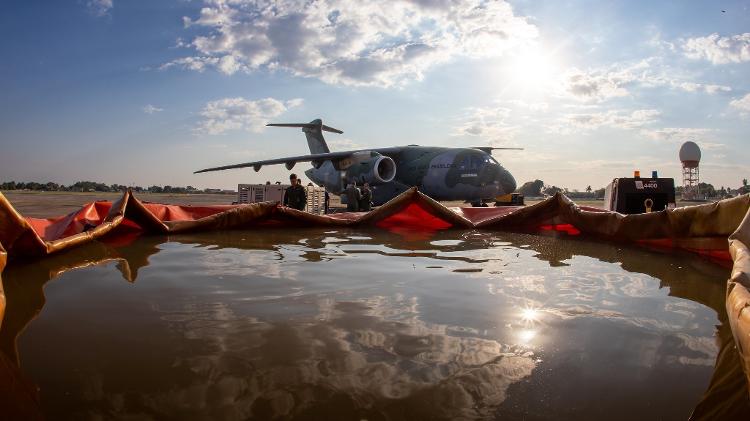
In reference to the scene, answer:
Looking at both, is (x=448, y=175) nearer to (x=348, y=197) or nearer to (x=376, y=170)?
(x=376, y=170)

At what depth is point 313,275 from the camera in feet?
9.09

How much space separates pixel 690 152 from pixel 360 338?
48.6 metres

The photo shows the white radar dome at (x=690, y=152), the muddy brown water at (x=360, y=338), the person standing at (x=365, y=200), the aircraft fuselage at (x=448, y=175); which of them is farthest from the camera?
the white radar dome at (x=690, y=152)

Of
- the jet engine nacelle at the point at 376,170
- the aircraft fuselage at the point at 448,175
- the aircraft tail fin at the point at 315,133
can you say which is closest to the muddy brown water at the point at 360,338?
the aircraft fuselage at the point at 448,175

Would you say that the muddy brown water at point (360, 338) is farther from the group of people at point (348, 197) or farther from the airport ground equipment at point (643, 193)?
the group of people at point (348, 197)

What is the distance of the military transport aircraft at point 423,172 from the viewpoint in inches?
625

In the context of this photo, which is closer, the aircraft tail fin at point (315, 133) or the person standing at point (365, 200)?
the person standing at point (365, 200)

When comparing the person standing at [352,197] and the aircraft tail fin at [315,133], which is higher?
the aircraft tail fin at [315,133]

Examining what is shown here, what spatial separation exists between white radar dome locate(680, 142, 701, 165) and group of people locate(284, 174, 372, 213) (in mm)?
39667

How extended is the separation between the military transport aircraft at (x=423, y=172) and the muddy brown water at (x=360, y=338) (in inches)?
506

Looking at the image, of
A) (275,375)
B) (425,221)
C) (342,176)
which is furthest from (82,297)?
(342,176)

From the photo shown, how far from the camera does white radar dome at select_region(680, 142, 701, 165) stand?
133 feet

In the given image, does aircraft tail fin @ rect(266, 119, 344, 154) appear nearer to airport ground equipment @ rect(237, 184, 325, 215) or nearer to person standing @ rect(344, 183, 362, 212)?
airport ground equipment @ rect(237, 184, 325, 215)

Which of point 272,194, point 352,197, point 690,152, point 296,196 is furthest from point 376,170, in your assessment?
point 690,152
